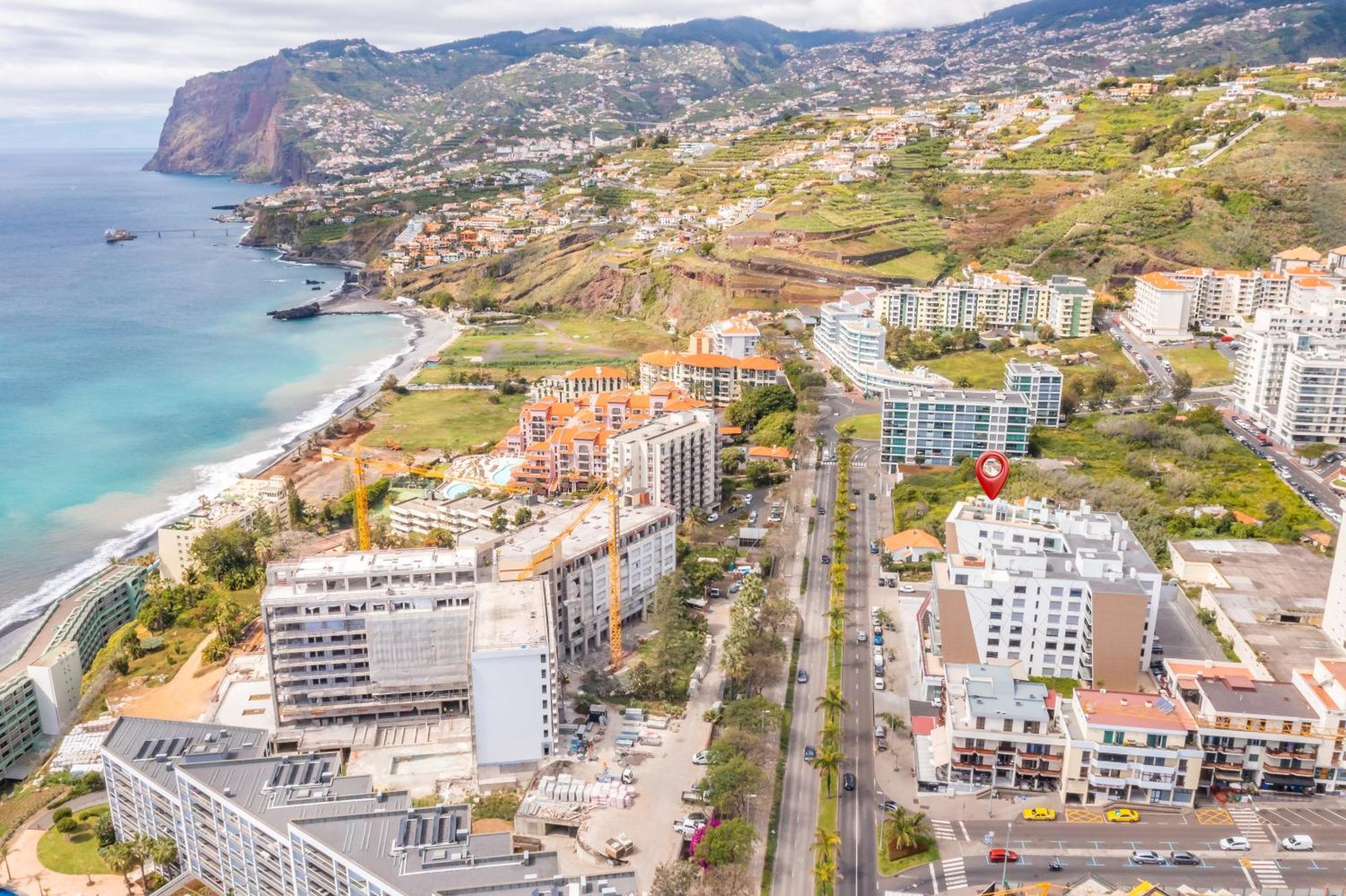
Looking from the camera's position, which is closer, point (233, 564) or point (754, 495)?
point (233, 564)

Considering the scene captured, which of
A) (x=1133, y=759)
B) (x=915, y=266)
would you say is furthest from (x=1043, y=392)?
(x=1133, y=759)

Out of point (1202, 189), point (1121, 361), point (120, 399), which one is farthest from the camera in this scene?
point (1202, 189)

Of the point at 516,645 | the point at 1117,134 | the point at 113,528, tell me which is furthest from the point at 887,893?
the point at 1117,134

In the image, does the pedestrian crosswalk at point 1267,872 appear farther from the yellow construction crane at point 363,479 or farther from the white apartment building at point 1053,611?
the yellow construction crane at point 363,479

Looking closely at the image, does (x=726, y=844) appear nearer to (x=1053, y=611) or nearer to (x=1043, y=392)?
(x=1053, y=611)

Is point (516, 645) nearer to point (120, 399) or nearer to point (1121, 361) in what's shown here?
point (1121, 361)

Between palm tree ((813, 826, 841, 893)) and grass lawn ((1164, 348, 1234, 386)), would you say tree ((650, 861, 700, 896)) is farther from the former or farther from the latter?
grass lawn ((1164, 348, 1234, 386))
